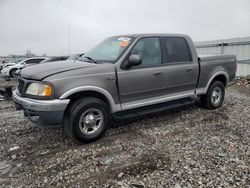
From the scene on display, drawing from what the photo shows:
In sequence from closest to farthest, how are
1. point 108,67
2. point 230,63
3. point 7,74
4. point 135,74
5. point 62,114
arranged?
point 62,114 < point 108,67 < point 135,74 < point 230,63 < point 7,74

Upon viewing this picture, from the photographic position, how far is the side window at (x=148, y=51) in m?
4.37

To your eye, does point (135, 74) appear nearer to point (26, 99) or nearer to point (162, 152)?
point (162, 152)

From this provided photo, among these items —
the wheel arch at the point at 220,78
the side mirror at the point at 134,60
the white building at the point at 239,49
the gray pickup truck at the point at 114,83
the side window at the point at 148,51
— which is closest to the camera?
the gray pickup truck at the point at 114,83

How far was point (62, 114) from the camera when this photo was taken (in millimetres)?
3504

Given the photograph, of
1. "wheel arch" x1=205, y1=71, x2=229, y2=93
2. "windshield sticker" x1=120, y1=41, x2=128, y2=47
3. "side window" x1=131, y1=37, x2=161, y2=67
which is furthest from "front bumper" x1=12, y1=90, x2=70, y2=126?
"wheel arch" x1=205, y1=71, x2=229, y2=93

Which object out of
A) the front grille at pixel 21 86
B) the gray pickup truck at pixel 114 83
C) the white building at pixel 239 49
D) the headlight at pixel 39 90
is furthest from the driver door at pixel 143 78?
the white building at pixel 239 49

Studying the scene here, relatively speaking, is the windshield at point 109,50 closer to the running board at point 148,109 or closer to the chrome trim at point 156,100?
the chrome trim at point 156,100

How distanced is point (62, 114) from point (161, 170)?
1.75 m

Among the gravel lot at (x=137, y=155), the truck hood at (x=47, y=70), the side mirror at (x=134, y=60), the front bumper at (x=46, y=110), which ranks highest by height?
the side mirror at (x=134, y=60)

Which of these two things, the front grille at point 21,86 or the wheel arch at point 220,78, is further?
the wheel arch at point 220,78

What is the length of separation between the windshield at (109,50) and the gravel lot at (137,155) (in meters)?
1.50

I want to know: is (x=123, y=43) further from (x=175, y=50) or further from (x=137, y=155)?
(x=137, y=155)

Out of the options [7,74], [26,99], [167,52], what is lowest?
[7,74]

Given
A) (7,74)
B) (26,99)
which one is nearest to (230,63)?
(26,99)
